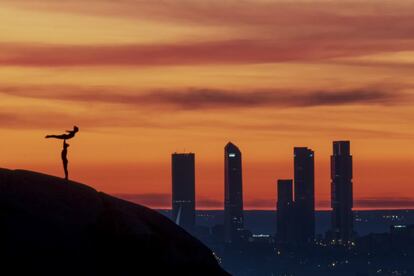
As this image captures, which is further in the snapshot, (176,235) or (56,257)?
(176,235)

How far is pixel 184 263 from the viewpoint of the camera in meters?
58.2

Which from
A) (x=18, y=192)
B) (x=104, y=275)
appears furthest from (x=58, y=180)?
(x=104, y=275)

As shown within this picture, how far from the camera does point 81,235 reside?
5650cm

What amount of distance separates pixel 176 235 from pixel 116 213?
2551 mm

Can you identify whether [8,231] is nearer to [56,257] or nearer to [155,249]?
[56,257]

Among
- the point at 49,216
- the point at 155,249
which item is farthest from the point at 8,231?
the point at 155,249

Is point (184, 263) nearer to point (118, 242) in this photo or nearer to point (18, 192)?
point (118, 242)

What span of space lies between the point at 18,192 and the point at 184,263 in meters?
6.65

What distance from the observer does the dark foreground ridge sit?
55.1 meters

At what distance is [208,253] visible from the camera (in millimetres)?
59875

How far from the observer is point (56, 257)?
55125 mm

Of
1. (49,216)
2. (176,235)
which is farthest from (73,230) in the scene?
(176,235)

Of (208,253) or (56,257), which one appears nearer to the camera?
(56,257)

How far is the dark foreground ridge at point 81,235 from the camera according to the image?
55.1m
